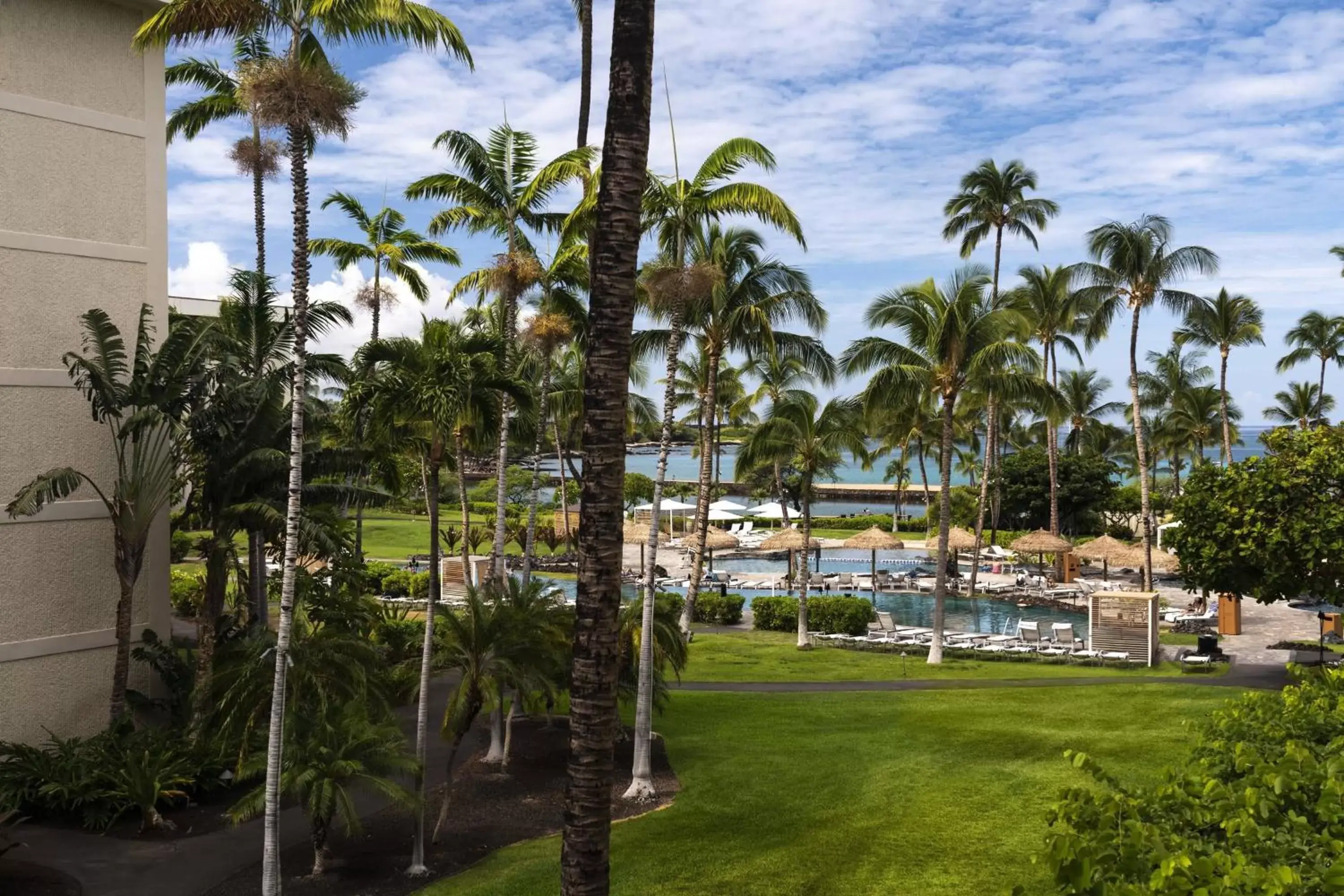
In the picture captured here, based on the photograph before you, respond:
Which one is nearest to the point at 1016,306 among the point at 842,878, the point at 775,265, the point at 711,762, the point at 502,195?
the point at 775,265

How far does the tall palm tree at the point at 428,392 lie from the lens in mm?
13352

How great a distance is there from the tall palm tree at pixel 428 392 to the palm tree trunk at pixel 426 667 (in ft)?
0.04

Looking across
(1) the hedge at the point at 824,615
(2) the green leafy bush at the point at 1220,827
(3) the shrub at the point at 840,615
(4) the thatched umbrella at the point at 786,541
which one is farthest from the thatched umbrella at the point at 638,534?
(2) the green leafy bush at the point at 1220,827

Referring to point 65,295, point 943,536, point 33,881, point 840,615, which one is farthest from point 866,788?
point 840,615

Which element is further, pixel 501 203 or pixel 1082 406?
pixel 1082 406

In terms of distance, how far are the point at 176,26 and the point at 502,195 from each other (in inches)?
383

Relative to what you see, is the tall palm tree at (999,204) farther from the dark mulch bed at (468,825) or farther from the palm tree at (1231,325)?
the dark mulch bed at (468,825)

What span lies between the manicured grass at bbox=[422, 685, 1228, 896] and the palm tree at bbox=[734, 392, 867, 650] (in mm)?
7571

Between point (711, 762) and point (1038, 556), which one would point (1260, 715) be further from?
point (1038, 556)

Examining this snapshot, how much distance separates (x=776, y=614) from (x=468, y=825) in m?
18.3

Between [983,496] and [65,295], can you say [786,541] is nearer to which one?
[983,496]

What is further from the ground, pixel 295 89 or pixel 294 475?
pixel 295 89

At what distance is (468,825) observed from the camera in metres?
15.2

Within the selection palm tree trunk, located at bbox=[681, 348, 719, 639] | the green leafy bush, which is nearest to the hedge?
palm tree trunk, located at bbox=[681, 348, 719, 639]
